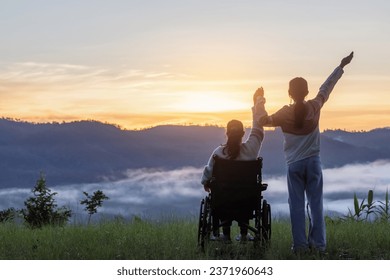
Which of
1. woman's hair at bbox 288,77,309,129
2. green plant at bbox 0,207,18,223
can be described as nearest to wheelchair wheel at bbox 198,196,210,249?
woman's hair at bbox 288,77,309,129

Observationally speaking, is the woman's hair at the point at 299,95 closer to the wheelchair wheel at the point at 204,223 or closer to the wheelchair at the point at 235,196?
the wheelchair at the point at 235,196

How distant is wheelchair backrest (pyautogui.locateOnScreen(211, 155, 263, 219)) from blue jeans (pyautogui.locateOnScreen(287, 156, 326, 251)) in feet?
1.27

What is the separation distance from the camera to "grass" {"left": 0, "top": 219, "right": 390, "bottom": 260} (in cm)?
887

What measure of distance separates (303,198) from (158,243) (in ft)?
6.35

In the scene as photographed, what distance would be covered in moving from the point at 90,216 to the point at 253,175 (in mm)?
4890

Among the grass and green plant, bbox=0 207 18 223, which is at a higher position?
green plant, bbox=0 207 18 223

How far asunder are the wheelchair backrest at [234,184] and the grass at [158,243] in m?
0.56

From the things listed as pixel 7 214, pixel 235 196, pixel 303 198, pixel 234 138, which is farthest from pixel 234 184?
pixel 7 214

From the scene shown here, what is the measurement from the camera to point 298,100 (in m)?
8.64

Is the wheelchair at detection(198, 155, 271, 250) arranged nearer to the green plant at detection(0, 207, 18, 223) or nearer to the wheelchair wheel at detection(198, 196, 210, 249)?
the wheelchair wheel at detection(198, 196, 210, 249)

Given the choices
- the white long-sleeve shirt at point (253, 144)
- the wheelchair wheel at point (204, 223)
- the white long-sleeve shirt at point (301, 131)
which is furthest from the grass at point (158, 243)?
the white long-sleeve shirt at point (301, 131)

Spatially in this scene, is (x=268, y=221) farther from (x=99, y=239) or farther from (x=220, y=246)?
(x=99, y=239)

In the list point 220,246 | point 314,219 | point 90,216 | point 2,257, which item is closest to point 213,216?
point 220,246

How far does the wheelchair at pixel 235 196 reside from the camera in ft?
28.8
